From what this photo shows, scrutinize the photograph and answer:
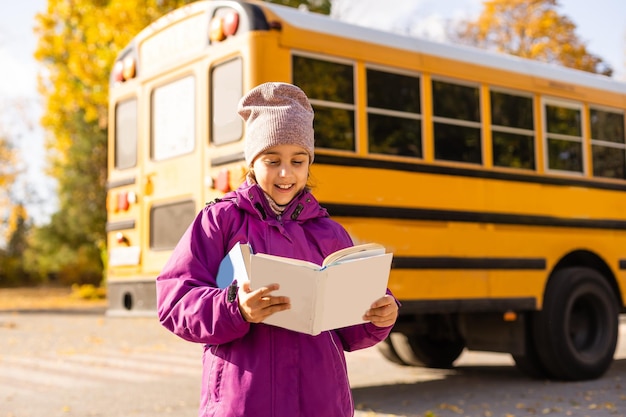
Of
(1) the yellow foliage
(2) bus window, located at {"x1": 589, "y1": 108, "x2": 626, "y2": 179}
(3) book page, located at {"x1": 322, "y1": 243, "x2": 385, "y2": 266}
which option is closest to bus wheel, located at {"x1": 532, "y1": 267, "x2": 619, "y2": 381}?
(2) bus window, located at {"x1": 589, "y1": 108, "x2": 626, "y2": 179}

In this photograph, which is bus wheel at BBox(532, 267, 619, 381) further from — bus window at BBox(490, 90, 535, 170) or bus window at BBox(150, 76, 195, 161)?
bus window at BBox(150, 76, 195, 161)

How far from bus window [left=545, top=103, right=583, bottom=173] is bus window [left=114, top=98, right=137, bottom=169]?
3.30 meters

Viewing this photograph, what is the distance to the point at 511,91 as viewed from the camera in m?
6.96

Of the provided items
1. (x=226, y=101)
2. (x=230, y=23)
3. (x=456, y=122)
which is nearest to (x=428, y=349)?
(x=456, y=122)

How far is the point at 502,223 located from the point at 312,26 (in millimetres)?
2130

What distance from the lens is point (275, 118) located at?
2500 mm

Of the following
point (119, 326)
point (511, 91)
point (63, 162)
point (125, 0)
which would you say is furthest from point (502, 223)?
point (63, 162)

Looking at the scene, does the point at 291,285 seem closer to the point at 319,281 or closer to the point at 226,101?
the point at 319,281

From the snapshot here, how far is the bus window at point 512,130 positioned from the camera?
685 cm

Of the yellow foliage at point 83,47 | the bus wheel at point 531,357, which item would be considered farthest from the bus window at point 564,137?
the yellow foliage at point 83,47

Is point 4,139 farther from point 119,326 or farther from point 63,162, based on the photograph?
point 119,326

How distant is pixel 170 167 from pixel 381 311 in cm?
434

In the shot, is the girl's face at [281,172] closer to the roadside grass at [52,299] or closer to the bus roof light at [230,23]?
the bus roof light at [230,23]

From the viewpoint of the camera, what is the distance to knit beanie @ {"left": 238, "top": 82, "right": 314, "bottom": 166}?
2.48 meters
